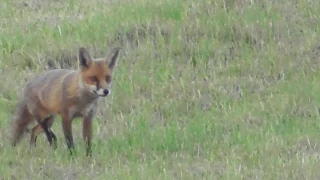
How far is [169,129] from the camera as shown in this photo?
352 inches

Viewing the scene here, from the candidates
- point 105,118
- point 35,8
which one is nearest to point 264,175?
point 105,118

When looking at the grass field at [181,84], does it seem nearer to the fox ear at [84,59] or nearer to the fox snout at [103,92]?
the fox snout at [103,92]

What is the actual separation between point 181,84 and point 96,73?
260 centimetres

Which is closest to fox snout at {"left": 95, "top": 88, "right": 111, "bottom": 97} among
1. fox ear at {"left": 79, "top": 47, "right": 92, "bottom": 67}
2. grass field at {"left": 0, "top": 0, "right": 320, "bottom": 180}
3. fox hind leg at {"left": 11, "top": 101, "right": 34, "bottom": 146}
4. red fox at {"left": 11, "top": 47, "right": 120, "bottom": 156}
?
red fox at {"left": 11, "top": 47, "right": 120, "bottom": 156}

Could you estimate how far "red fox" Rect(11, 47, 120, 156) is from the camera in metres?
8.06

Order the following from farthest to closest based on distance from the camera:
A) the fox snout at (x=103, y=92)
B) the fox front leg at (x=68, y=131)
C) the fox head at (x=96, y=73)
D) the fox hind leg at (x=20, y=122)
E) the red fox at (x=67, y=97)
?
1. the fox hind leg at (x=20, y=122)
2. the fox front leg at (x=68, y=131)
3. the red fox at (x=67, y=97)
4. the fox head at (x=96, y=73)
5. the fox snout at (x=103, y=92)

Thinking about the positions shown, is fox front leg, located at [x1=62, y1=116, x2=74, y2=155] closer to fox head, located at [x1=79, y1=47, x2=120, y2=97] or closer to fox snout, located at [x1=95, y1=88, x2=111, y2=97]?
fox head, located at [x1=79, y1=47, x2=120, y2=97]

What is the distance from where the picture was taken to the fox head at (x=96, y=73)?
7.94 metres

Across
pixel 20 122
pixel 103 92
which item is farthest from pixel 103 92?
pixel 20 122

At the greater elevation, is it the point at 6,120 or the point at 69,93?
the point at 69,93

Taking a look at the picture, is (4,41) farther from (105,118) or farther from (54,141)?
(54,141)

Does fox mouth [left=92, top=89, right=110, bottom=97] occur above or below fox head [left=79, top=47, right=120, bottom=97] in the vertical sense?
below

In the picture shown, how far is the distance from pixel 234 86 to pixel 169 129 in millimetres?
1826

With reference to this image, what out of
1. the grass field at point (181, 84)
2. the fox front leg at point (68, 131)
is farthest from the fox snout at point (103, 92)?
the grass field at point (181, 84)
